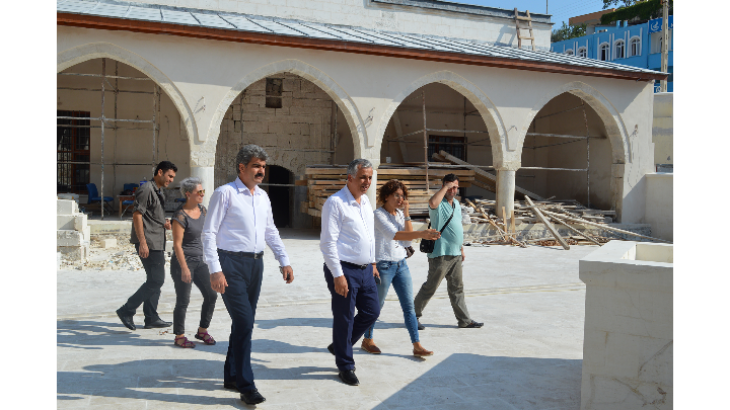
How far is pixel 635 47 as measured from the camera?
128ft

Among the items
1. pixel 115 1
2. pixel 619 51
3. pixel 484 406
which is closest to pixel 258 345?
pixel 484 406

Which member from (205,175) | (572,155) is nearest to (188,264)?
(205,175)

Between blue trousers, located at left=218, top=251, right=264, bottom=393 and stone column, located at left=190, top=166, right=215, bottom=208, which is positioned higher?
stone column, located at left=190, top=166, right=215, bottom=208

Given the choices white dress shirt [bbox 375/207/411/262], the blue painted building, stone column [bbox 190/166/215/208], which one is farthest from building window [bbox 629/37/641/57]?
A: white dress shirt [bbox 375/207/411/262]

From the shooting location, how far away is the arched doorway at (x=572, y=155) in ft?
53.9

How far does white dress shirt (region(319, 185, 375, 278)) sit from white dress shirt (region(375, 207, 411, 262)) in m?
0.56

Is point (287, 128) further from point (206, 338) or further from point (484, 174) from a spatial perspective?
point (206, 338)

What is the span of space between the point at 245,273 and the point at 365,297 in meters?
0.91

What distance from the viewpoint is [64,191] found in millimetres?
15023

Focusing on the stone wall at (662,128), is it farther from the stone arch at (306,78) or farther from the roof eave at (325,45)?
the stone arch at (306,78)

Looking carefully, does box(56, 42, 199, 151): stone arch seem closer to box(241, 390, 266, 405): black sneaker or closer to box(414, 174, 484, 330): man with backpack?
box(414, 174, 484, 330): man with backpack

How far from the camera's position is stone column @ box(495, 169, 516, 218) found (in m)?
14.3
